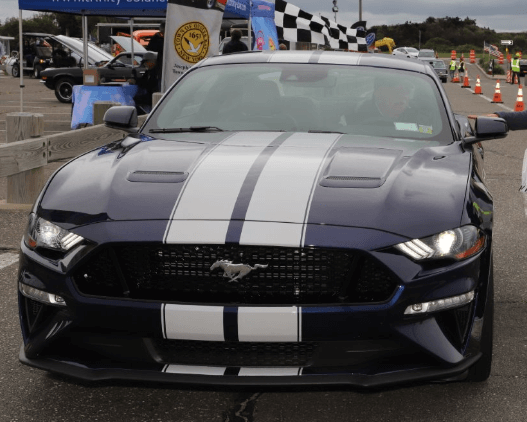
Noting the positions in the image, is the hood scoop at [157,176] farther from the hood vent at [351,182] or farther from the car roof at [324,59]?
the car roof at [324,59]

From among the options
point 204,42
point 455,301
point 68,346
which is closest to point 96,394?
point 68,346

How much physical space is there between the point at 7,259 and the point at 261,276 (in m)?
3.70

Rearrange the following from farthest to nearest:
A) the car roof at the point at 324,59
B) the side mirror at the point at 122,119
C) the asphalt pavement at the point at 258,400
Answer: the car roof at the point at 324,59 < the side mirror at the point at 122,119 < the asphalt pavement at the point at 258,400

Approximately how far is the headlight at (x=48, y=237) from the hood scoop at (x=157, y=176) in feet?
1.28

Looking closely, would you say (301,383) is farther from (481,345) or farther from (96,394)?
(96,394)

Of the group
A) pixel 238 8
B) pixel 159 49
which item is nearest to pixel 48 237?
pixel 238 8

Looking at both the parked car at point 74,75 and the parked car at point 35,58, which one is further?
the parked car at point 35,58

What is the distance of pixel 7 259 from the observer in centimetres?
655

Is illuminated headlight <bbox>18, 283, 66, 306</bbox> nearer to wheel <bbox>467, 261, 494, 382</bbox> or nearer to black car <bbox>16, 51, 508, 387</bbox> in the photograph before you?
black car <bbox>16, 51, 508, 387</bbox>

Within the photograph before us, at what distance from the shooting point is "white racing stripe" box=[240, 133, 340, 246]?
10.8ft

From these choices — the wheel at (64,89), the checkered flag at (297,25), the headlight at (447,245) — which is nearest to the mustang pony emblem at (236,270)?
the headlight at (447,245)

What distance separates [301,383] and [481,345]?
79cm

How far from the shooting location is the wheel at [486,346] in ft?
11.8

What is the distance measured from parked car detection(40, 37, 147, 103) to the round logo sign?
11.8 metres
